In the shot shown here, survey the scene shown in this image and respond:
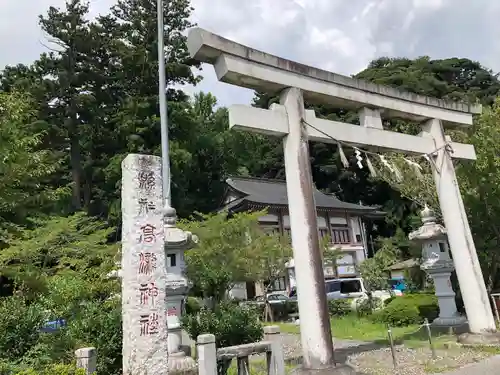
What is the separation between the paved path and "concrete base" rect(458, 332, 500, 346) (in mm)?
1102

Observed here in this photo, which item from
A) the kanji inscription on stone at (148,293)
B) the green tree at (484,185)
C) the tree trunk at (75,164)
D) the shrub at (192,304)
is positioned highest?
the tree trunk at (75,164)

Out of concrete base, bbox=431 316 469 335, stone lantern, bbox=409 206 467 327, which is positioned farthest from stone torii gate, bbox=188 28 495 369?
stone lantern, bbox=409 206 467 327

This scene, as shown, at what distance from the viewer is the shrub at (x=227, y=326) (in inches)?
354

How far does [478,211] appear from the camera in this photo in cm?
→ 1429

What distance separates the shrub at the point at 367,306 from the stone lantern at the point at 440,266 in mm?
6789

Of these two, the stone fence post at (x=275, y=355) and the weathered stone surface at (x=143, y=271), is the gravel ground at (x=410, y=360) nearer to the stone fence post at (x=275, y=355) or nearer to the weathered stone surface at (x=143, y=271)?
the stone fence post at (x=275, y=355)

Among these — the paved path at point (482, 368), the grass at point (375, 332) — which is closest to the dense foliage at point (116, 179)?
the grass at point (375, 332)

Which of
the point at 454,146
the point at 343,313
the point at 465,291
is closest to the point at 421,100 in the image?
the point at 454,146

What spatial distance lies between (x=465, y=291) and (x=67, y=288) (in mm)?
9594

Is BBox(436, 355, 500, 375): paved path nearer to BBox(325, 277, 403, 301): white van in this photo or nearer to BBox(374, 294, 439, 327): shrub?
BBox(374, 294, 439, 327): shrub

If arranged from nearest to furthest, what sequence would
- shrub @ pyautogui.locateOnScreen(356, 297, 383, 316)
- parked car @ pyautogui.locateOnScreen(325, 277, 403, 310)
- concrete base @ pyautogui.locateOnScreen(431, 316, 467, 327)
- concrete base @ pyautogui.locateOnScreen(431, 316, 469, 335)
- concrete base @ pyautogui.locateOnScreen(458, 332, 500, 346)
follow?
concrete base @ pyautogui.locateOnScreen(458, 332, 500, 346) < concrete base @ pyautogui.locateOnScreen(431, 316, 469, 335) < concrete base @ pyautogui.locateOnScreen(431, 316, 467, 327) < shrub @ pyautogui.locateOnScreen(356, 297, 383, 316) < parked car @ pyautogui.locateOnScreen(325, 277, 403, 310)

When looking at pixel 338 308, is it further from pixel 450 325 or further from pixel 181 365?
pixel 181 365

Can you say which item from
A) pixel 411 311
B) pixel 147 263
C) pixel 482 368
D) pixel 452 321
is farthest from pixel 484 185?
pixel 147 263

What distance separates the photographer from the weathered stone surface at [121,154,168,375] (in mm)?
5262
